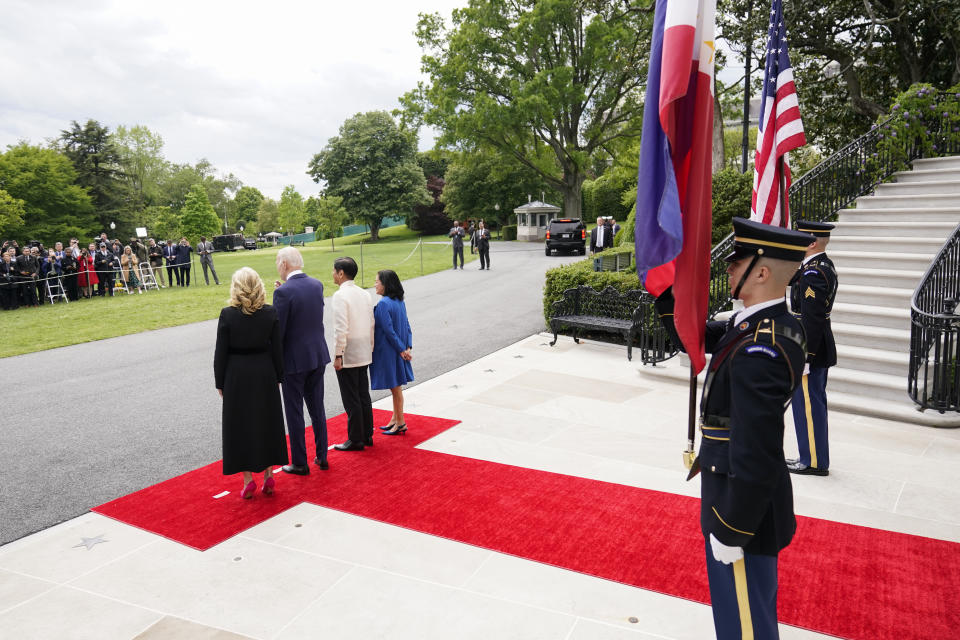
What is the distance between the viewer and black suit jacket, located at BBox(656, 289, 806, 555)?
2.56m

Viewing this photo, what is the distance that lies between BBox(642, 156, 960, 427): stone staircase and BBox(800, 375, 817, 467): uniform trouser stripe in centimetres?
230

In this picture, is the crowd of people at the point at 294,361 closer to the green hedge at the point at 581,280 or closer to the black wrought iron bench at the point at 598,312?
the black wrought iron bench at the point at 598,312

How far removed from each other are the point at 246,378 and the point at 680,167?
4.05m

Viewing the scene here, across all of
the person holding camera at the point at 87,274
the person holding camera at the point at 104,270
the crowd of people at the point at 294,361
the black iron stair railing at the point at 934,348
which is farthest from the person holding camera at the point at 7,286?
the black iron stair railing at the point at 934,348

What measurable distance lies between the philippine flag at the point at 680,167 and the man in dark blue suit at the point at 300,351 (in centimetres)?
389

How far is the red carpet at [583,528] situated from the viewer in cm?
391

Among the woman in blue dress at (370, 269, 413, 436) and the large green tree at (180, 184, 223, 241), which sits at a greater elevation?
the large green tree at (180, 184, 223, 241)

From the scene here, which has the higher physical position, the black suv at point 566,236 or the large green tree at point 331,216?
the large green tree at point 331,216

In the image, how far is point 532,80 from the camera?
109 ft

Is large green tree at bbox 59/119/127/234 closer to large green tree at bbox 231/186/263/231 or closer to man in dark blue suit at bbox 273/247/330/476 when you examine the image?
man in dark blue suit at bbox 273/247/330/476

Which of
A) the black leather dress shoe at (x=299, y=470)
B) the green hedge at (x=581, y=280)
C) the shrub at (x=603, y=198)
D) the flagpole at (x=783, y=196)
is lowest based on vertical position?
the black leather dress shoe at (x=299, y=470)

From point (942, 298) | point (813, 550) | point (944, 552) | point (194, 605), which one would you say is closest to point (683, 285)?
point (813, 550)

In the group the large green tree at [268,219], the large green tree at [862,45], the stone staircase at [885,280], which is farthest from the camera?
the large green tree at [268,219]

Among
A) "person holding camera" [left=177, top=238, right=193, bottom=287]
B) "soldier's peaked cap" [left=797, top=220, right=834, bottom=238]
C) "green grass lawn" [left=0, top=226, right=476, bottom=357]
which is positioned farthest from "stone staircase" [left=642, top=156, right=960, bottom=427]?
"person holding camera" [left=177, top=238, right=193, bottom=287]
